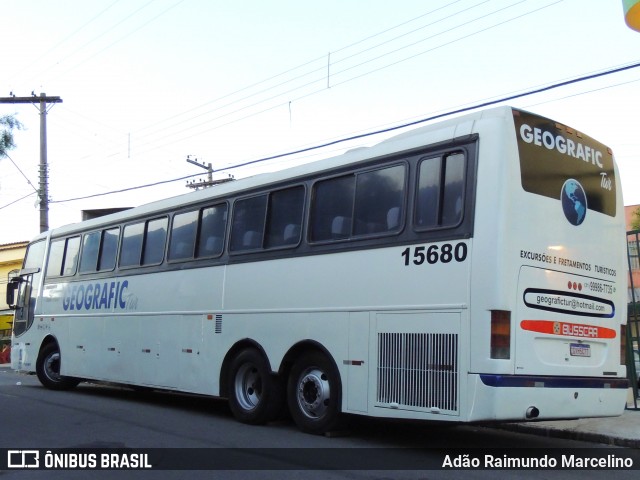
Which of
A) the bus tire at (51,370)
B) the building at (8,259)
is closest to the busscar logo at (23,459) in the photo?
the bus tire at (51,370)

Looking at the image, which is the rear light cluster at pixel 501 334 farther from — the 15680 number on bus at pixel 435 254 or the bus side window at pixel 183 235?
the bus side window at pixel 183 235

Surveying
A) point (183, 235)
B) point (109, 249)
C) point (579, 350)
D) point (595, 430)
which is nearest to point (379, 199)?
point (579, 350)

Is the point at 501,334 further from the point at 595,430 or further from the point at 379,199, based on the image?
the point at 595,430

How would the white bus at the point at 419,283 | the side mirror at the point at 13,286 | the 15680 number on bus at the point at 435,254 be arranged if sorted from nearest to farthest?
the white bus at the point at 419,283
the 15680 number on bus at the point at 435,254
the side mirror at the point at 13,286

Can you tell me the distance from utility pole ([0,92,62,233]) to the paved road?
14168mm

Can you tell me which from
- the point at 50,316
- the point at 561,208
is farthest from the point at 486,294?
the point at 50,316

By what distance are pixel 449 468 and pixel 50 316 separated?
1127cm

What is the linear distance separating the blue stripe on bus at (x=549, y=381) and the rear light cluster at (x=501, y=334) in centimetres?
22

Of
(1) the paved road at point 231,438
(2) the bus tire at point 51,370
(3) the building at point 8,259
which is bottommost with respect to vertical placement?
(1) the paved road at point 231,438

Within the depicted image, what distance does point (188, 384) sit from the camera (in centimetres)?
1183

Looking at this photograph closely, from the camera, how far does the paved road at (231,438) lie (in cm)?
738

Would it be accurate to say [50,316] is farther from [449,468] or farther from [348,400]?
[449,468]

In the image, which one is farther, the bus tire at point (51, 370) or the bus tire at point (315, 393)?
the bus tire at point (51, 370)

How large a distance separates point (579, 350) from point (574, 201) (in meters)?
1.65
